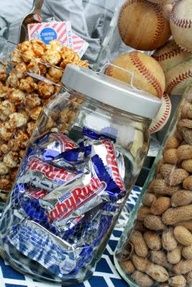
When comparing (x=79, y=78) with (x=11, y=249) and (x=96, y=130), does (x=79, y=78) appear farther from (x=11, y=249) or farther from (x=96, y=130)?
(x=11, y=249)

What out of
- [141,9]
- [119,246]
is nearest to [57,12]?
[141,9]

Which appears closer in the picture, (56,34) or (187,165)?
(187,165)

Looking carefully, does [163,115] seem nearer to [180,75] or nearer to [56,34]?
[180,75]

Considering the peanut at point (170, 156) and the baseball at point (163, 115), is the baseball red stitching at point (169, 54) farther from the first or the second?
the peanut at point (170, 156)

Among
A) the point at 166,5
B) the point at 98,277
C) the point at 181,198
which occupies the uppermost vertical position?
the point at 166,5

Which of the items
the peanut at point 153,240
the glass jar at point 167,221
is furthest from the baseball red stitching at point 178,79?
the peanut at point 153,240

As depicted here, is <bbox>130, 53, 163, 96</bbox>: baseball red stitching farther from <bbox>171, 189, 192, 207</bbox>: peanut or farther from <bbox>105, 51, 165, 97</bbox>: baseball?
<bbox>171, 189, 192, 207</bbox>: peanut

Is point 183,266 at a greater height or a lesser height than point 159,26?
lesser

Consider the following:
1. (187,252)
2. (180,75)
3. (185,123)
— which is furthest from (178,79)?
(187,252)

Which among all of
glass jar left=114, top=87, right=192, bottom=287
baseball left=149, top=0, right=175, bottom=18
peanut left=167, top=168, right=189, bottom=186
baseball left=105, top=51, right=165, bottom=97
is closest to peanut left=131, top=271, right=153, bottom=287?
glass jar left=114, top=87, right=192, bottom=287
